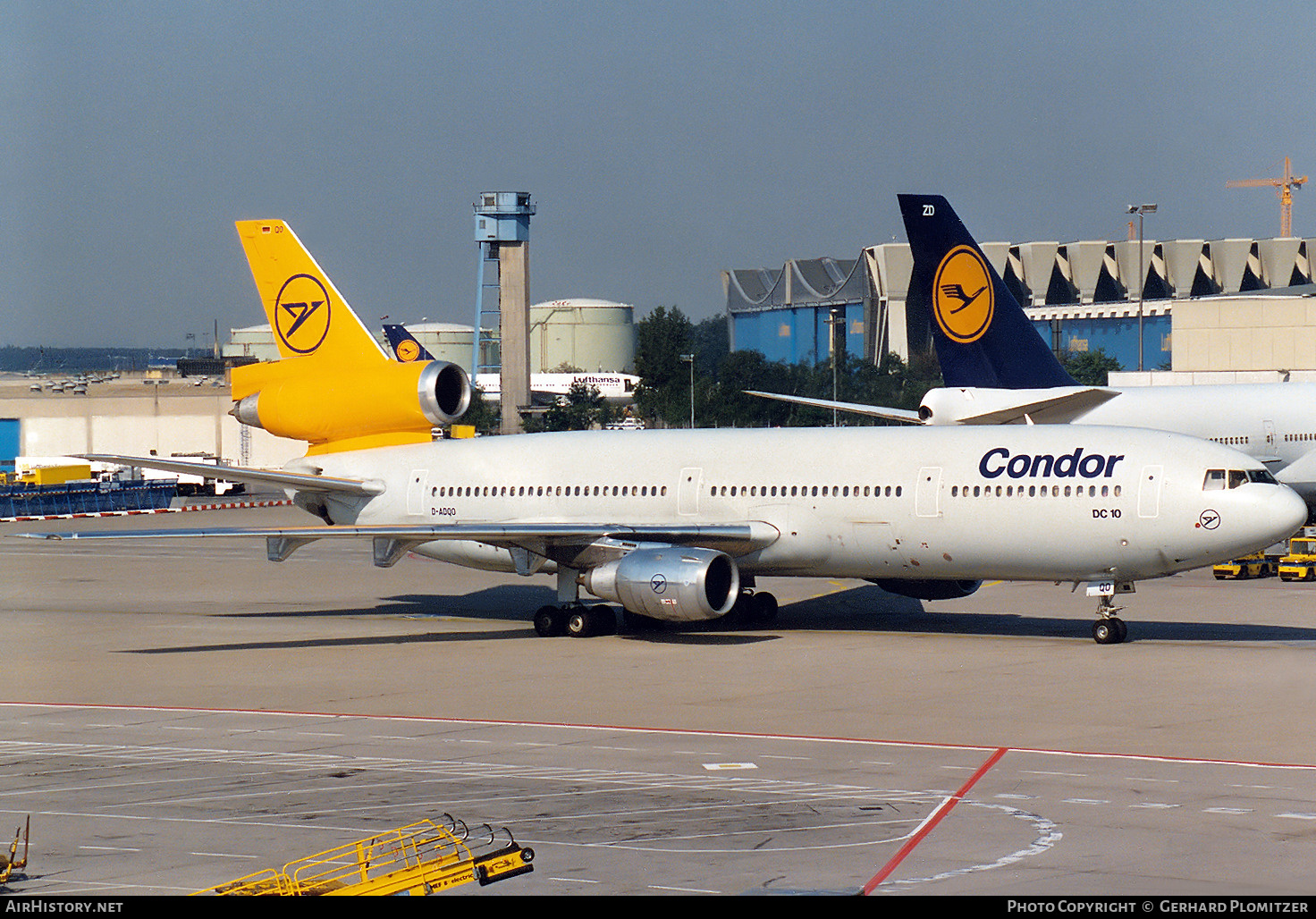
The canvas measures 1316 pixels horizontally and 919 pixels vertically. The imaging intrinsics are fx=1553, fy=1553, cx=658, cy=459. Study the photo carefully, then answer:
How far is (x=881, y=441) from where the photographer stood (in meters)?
33.5

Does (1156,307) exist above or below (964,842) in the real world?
above

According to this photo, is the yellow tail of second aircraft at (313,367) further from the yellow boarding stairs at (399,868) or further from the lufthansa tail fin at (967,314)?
the yellow boarding stairs at (399,868)

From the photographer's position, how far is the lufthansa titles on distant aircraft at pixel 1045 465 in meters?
30.7

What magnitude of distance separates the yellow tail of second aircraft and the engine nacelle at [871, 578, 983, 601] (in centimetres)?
1139

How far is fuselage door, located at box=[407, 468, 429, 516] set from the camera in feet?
126

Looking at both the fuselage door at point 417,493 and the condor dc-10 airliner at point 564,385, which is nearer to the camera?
the fuselage door at point 417,493

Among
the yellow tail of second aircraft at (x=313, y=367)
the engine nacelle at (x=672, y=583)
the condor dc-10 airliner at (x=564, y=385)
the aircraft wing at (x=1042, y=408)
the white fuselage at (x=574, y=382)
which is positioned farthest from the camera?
the white fuselage at (x=574, y=382)

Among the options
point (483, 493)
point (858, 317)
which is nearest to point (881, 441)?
point (483, 493)

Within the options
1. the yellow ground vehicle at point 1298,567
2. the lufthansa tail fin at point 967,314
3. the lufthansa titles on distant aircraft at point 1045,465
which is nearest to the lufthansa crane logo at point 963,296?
the lufthansa tail fin at point 967,314

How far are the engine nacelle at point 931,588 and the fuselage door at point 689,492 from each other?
4.68 meters

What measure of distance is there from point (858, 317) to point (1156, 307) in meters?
39.8

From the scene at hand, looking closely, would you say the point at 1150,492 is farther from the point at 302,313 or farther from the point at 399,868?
the point at 302,313

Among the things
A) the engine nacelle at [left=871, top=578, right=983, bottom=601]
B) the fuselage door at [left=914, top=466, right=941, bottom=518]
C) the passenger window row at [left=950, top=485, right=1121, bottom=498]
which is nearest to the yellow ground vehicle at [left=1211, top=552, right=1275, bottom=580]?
the engine nacelle at [left=871, top=578, right=983, bottom=601]
